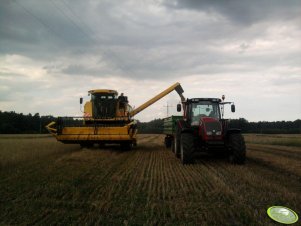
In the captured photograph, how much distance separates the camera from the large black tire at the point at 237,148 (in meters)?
12.2

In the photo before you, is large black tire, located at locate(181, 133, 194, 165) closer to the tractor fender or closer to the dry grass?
the tractor fender

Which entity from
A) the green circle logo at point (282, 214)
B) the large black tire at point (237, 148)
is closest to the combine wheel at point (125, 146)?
the large black tire at point (237, 148)

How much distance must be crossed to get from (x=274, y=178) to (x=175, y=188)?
3.02 metres

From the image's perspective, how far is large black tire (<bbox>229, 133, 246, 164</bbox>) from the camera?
12.2 m

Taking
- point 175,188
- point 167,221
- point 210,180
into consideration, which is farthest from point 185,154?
point 167,221

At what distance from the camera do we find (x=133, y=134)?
1828cm

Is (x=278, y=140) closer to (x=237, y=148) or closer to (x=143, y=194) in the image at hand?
(x=237, y=148)

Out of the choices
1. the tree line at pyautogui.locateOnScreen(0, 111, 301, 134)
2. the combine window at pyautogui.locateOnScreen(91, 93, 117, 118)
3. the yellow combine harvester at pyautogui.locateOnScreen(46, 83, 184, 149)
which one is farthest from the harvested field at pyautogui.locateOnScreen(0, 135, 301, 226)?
the tree line at pyautogui.locateOnScreen(0, 111, 301, 134)

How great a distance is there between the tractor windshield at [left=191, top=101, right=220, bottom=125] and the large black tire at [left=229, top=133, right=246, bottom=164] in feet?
5.77

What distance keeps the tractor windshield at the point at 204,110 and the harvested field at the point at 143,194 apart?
9.03 feet

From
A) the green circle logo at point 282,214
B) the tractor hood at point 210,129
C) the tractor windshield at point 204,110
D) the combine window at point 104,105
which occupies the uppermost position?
the combine window at point 104,105

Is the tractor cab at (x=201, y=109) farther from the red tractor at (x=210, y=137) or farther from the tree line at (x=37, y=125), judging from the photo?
the tree line at (x=37, y=125)

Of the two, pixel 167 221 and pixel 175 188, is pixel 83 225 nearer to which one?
pixel 167 221

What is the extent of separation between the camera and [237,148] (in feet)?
39.9
